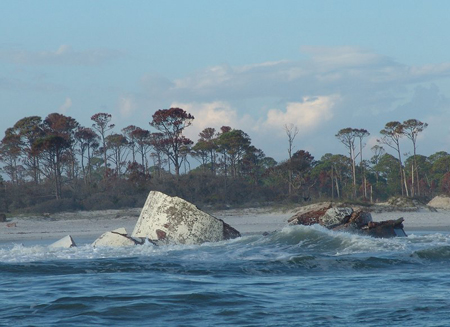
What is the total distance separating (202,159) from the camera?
2098 inches

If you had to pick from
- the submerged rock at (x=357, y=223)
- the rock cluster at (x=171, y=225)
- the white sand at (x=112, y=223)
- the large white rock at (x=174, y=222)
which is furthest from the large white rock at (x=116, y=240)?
the white sand at (x=112, y=223)

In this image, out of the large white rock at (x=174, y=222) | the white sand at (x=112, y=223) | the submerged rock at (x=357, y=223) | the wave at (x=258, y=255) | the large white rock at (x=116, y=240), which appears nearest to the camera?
the wave at (x=258, y=255)

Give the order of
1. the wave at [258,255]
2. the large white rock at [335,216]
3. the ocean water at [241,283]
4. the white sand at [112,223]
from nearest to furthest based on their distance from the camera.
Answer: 1. the ocean water at [241,283]
2. the wave at [258,255]
3. the large white rock at [335,216]
4. the white sand at [112,223]

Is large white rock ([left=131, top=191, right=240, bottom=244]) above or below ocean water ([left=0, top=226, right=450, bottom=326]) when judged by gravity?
→ above

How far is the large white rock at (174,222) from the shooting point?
43.9ft

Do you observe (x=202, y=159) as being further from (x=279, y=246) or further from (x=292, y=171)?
(x=279, y=246)

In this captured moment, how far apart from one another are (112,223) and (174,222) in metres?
14.9

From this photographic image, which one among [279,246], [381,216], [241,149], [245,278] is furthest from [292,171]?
[245,278]

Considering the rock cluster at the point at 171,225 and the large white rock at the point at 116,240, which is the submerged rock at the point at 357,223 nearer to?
the rock cluster at the point at 171,225

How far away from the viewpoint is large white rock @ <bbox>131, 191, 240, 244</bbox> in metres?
13.4

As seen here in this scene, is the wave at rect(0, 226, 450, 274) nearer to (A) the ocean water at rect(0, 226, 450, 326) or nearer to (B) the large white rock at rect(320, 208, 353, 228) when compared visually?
Answer: (A) the ocean water at rect(0, 226, 450, 326)

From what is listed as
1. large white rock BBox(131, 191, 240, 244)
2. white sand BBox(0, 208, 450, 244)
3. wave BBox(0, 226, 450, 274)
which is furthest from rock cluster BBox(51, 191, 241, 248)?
white sand BBox(0, 208, 450, 244)

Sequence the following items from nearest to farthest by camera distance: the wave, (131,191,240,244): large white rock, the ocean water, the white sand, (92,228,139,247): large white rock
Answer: the ocean water
the wave
(131,191,240,244): large white rock
(92,228,139,247): large white rock
the white sand

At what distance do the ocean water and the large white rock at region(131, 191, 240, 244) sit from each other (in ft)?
1.14
